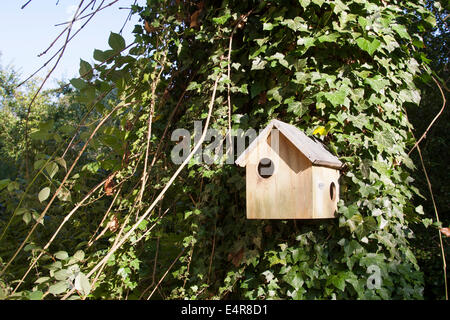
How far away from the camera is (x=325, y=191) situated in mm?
1566

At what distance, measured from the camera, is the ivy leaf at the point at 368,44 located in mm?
1700

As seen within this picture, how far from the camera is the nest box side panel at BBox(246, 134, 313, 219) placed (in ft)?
4.92

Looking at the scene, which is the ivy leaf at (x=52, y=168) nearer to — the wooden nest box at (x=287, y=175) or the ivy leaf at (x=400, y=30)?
the wooden nest box at (x=287, y=175)

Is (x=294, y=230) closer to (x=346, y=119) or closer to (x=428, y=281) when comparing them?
(x=346, y=119)

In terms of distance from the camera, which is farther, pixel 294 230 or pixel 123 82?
pixel 123 82

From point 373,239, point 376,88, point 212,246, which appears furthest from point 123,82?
point 373,239

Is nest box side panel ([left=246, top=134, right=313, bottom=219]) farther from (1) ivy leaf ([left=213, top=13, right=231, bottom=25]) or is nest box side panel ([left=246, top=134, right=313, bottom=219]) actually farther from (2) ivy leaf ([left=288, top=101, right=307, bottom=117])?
(1) ivy leaf ([left=213, top=13, right=231, bottom=25])

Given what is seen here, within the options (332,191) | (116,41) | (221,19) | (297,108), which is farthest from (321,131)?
(116,41)

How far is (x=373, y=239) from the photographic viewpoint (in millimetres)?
1671

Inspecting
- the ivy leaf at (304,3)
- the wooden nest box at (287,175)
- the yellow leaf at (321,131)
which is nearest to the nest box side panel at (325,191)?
the wooden nest box at (287,175)

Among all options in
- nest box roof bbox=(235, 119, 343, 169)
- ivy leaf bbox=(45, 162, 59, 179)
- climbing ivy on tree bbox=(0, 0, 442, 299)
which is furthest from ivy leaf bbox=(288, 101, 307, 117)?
ivy leaf bbox=(45, 162, 59, 179)

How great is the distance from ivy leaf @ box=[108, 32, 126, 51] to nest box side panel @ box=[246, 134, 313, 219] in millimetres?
990

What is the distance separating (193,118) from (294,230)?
0.79 meters

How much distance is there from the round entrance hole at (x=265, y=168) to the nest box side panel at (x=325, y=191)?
0.18 metres
